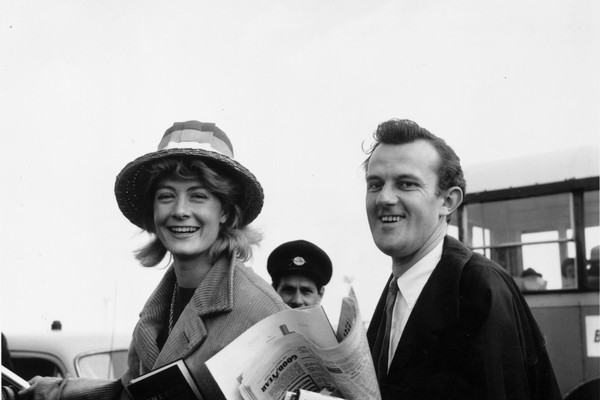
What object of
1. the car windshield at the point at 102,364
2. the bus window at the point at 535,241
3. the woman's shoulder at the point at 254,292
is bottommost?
the car windshield at the point at 102,364

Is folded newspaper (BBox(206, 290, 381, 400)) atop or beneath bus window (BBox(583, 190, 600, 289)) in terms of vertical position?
atop

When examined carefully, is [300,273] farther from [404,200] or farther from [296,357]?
[296,357]

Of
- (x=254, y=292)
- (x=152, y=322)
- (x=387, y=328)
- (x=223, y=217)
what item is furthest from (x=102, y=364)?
(x=387, y=328)

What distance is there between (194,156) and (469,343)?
1.11 m

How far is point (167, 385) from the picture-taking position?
5.34 feet

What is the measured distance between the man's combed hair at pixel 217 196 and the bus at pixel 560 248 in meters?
4.53

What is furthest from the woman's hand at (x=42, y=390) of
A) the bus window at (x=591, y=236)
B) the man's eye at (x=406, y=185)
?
the bus window at (x=591, y=236)

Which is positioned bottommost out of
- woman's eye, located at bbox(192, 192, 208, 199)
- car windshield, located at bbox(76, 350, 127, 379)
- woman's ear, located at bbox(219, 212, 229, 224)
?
car windshield, located at bbox(76, 350, 127, 379)

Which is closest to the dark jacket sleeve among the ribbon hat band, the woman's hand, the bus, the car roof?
the ribbon hat band

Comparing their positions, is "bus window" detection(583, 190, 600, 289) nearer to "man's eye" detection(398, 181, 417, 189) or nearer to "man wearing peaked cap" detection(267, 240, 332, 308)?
"man wearing peaked cap" detection(267, 240, 332, 308)

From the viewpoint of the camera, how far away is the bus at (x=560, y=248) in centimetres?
612

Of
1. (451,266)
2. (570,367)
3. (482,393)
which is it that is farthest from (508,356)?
(570,367)

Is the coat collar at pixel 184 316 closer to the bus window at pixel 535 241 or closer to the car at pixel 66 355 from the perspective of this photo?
the car at pixel 66 355

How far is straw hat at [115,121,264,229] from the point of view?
2244 millimetres
